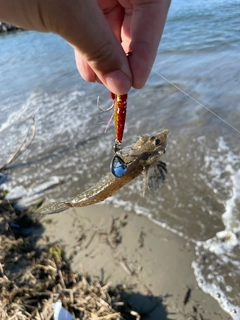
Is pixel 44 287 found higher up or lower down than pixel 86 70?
lower down

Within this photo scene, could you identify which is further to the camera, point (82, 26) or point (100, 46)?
point (100, 46)

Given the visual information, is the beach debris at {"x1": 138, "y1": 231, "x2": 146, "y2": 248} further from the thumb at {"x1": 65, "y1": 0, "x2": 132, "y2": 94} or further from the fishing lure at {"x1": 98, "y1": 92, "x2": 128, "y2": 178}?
the thumb at {"x1": 65, "y1": 0, "x2": 132, "y2": 94}

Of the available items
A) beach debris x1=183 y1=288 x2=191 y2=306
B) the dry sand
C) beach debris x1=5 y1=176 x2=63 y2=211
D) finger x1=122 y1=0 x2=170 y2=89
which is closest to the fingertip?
finger x1=122 y1=0 x2=170 y2=89

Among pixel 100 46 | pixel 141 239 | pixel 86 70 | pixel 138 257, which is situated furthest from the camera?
pixel 141 239

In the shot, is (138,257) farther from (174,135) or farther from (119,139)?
(174,135)

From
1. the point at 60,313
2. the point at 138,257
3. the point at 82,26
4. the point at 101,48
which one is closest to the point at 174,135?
the point at 138,257

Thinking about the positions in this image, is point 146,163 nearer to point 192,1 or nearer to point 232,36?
point 232,36

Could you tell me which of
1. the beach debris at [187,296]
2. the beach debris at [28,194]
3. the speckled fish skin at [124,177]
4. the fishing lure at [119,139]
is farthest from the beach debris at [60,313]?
the fishing lure at [119,139]
